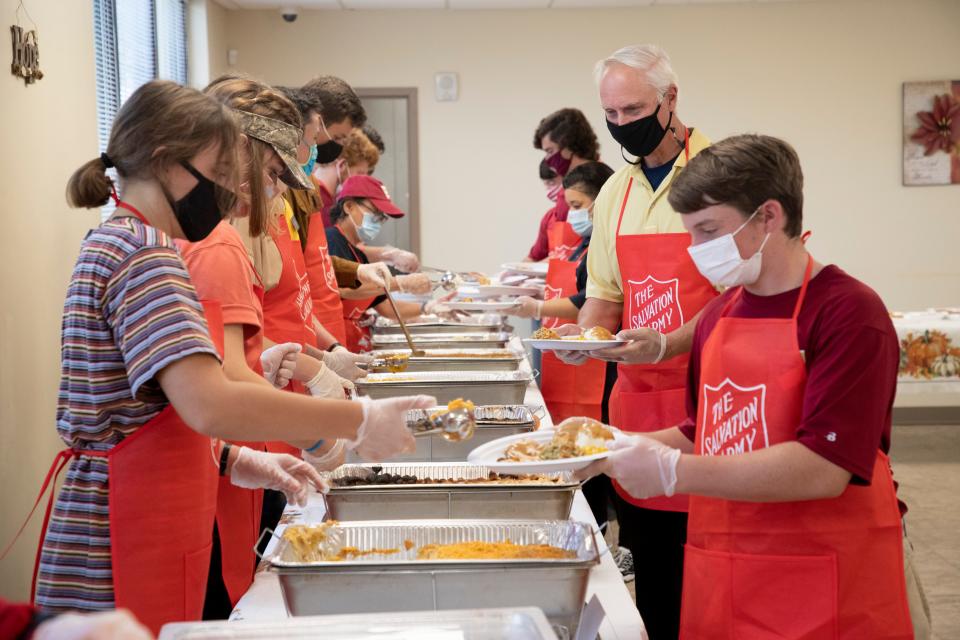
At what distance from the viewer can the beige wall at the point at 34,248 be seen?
296cm

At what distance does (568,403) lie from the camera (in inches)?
139

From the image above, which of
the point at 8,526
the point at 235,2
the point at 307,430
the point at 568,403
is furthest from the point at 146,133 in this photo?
the point at 235,2

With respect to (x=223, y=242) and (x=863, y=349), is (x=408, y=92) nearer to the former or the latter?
(x=223, y=242)

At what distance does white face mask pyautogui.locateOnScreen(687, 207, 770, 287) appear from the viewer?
59.6 inches

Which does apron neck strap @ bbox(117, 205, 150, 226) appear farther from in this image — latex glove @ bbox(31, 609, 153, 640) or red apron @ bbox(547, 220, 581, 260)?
red apron @ bbox(547, 220, 581, 260)

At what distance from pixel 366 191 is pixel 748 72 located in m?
4.33

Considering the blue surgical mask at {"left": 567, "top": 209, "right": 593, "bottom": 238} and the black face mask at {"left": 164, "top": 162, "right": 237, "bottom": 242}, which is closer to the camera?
the black face mask at {"left": 164, "top": 162, "right": 237, "bottom": 242}

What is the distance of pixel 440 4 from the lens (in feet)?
23.6

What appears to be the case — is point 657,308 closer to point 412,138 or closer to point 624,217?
point 624,217

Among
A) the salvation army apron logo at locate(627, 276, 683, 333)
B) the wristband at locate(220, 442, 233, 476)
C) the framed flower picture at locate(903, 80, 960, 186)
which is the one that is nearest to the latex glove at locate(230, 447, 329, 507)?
the wristband at locate(220, 442, 233, 476)

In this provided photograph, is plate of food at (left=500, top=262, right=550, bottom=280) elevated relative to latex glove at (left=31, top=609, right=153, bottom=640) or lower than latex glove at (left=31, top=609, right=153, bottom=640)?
elevated

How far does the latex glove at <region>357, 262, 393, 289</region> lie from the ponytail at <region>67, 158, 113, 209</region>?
2082mm

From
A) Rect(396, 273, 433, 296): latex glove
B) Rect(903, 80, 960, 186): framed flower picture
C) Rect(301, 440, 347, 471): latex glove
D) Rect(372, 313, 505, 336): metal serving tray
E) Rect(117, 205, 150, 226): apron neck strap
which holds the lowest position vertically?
Rect(301, 440, 347, 471): latex glove

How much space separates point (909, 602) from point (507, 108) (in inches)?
247
